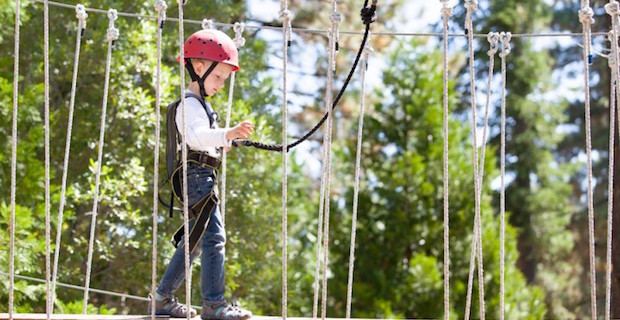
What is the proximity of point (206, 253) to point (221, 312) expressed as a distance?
18cm

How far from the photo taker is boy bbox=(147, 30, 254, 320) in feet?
8.29

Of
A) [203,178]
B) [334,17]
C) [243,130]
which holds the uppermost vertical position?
[334,17]

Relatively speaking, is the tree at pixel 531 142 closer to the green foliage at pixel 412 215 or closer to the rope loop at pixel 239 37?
the green foliage at pixel 412 215

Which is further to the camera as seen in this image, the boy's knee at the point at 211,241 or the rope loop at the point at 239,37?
the rope loop at the point at 239,37

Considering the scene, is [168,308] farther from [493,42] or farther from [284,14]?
[493,42]

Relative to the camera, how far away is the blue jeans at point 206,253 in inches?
100

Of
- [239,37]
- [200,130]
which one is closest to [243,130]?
[200,130]

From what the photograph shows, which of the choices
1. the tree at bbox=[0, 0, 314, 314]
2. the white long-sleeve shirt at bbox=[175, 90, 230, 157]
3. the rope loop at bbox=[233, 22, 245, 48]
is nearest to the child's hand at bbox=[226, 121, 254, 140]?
the white long-sleeve shirt at bbox=[175, 90, 230, 157]

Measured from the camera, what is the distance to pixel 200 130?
248cm

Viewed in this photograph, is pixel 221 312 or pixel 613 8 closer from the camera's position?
pixel 613 8

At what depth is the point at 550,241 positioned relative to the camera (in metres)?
11.0

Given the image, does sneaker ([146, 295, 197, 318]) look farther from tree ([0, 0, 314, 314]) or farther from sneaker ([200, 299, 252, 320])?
tree ([0, 0, 314, 314])

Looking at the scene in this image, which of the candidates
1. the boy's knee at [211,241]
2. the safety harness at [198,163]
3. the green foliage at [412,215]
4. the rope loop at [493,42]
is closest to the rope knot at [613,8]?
the rope loop at [493,42]

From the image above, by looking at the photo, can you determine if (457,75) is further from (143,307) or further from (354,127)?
(143,307)
